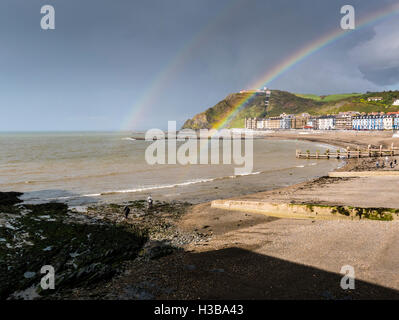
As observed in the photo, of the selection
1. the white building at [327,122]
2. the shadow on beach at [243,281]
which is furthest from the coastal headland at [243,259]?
the white building at [327,122]

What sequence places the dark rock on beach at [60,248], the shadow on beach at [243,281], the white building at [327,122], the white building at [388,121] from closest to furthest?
1. the shadow on beach at [243,281]
2. the dark rock on beach at [60,248]
3. the white building at [388,121]
4. the white building at [327,122]

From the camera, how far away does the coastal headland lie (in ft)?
27.0

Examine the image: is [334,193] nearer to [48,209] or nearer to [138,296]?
[138,296]

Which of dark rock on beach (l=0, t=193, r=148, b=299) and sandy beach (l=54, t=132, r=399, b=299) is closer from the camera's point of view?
sandy beach (l=54, t=132, r=399, b=299)

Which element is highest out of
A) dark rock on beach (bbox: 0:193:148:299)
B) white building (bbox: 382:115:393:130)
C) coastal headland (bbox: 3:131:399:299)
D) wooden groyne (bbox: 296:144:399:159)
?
white building (bbox: 382:115:393:130)

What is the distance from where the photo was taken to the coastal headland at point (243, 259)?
822 centimetres

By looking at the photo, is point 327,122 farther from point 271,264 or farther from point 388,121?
point 271,264

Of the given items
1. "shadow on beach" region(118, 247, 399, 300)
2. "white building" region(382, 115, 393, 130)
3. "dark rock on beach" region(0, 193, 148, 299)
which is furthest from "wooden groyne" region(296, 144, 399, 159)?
"white building" region(382, 115, 393, 130)

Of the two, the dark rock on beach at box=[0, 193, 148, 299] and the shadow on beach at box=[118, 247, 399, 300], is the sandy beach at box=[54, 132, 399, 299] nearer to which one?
the shadow on beach at box=[118, 247, 399, 300]

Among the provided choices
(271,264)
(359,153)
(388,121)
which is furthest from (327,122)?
(271,264)

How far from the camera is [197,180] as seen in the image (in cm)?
3284

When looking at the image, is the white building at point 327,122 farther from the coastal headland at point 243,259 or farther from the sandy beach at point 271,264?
the sandy beach at point 271,264
